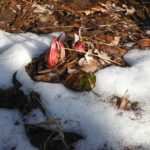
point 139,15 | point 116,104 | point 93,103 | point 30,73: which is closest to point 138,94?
point 116,104

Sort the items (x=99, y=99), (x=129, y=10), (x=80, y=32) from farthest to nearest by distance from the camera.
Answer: (x=129, y=10)
(x=80, y=32)
(x=99, y=99)

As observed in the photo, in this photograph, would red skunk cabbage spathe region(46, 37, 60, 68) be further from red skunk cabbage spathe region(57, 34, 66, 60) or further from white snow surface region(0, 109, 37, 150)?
white snow surface region(0, 109, 37, 150)

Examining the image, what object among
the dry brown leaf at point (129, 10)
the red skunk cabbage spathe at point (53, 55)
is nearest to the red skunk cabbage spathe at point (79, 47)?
the red skunk cabbage spathe at point (53, 55)

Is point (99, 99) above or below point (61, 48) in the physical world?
below

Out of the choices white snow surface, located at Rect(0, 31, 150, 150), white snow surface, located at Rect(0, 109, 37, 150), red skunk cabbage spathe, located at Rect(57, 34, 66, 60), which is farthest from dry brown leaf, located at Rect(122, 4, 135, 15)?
white snow surface, located at Rect(0, 109, 37, 150)

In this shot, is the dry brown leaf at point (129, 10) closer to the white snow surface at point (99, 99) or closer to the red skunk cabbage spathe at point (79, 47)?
the white snow surface at point (99, 99)

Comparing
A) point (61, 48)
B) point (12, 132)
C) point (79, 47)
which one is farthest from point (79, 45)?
point (12, 132)

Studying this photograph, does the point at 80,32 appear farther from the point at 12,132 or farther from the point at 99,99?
the point at 12,132
